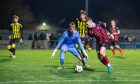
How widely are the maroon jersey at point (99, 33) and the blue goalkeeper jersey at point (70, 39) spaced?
0.63m

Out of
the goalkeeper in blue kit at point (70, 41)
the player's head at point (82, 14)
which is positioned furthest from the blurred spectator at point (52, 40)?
the goalkeeper in blue kit at point (70, 41)

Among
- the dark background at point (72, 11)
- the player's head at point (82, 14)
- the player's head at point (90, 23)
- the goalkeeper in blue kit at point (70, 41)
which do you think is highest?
the dark background at point (72, 11)

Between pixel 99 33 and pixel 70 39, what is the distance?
1.34 metres

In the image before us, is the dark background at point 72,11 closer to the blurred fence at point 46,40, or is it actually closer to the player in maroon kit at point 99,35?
the blurred fence at point 46,40

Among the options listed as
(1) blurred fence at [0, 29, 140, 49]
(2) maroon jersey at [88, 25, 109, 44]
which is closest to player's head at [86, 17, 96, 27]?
(2) maroon jersey at [88, 25, 109, 44]

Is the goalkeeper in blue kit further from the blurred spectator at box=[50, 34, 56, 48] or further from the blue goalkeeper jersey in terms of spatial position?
the blurred spectator at box=[50, 34, 56, 48]

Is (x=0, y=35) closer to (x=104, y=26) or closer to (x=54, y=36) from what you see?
(x=54, y=36)

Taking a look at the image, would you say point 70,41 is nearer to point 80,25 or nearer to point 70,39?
point 70,39

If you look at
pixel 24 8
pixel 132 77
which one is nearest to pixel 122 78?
pixel 132 77

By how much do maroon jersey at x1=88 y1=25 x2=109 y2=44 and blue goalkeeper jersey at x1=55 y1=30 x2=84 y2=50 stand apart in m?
0.63

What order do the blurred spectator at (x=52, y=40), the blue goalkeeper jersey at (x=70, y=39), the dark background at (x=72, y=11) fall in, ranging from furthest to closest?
the dark background at (x=72, y=11)
the blurred spectator at (x=52, y=40)
the blue goalkeeper jersey at (x=70, y=39)

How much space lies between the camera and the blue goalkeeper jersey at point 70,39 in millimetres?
14934

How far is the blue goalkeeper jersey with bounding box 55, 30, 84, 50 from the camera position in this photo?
14.9 m

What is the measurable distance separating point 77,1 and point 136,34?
78.0ft
